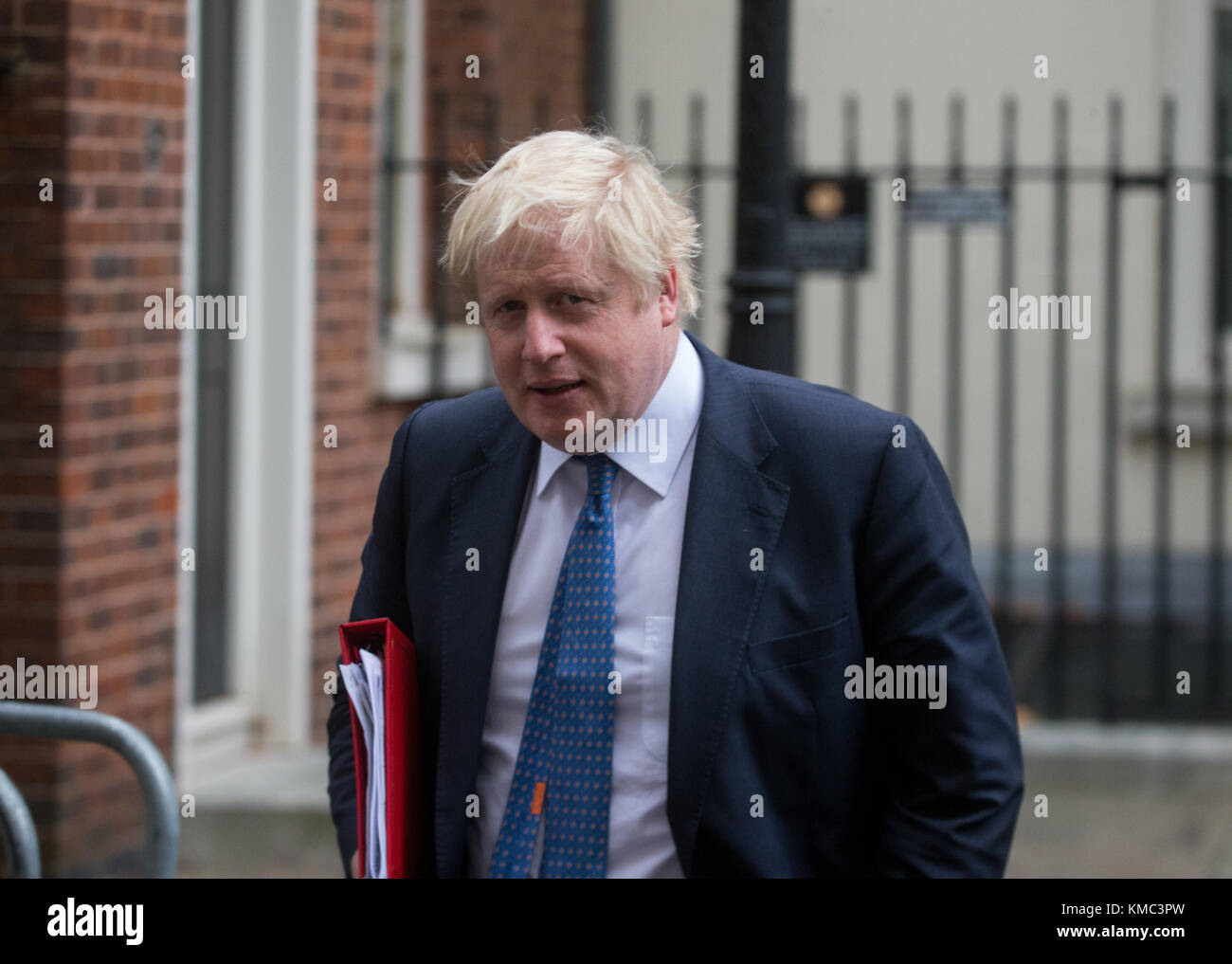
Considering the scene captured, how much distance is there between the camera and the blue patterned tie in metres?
2.34

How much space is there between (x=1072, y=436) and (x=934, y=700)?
830 cm

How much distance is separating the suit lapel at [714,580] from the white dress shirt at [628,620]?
33 millimetres

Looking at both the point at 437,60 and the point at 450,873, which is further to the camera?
the point at 437,60

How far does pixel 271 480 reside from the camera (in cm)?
691

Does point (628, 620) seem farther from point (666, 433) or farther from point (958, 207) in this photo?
point (958, 207)

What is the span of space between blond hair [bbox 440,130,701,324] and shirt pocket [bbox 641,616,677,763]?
1.35 ft

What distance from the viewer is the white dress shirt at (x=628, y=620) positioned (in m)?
2.34

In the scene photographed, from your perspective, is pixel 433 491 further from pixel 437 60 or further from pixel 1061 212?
pixel 437 60

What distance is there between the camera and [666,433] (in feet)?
8.12

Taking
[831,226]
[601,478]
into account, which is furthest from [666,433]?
[831,226]

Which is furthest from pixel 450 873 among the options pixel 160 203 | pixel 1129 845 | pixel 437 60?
pixel 437 60

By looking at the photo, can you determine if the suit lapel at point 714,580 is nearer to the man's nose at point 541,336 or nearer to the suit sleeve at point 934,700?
the suit sleeve at point 934,700

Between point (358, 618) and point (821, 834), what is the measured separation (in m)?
0.71

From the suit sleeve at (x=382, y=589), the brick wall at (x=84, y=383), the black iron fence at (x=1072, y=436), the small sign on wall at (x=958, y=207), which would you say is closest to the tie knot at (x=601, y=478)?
the suit sleeve at (x=382, y=589)
